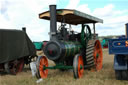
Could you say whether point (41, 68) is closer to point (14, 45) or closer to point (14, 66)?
point (14, 66)

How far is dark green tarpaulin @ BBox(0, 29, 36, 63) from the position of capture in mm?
7629

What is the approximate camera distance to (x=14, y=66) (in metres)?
8.37

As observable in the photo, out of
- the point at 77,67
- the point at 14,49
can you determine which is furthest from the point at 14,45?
the point at 77,67

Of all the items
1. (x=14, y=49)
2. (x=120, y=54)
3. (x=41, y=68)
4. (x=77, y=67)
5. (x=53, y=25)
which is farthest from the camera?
(x=14, y=49)

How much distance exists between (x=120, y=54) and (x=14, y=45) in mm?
→ 4686

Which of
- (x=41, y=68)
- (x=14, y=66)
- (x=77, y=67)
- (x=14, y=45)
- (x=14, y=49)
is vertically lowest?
(x=14, y=66)

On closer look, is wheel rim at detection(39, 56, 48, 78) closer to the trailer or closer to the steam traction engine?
the steam traction engine

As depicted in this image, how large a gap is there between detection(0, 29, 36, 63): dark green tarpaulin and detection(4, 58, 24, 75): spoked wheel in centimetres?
23

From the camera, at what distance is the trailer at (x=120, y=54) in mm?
5238

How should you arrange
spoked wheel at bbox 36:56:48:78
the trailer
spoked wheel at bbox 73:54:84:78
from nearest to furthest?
the trailer
spoked wheel at bbox 73:54:84:78
spoked wheel at bbox 36:56:48:78

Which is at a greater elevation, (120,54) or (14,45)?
(14,45)

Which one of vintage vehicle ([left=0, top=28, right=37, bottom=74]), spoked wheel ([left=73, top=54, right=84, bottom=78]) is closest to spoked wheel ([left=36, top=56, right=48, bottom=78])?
spoked wheel ([left=73, top=54, right=84, bottom=78])

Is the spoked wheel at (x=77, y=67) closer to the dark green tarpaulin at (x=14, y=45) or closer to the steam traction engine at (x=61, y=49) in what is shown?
the steam traction engine at (x=61, y=49)

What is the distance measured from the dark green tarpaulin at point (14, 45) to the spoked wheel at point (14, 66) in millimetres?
229
